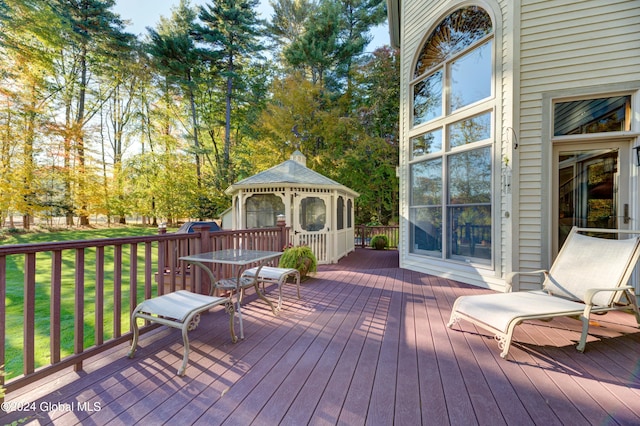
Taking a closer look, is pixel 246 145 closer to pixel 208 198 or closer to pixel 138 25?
pixel 208 198

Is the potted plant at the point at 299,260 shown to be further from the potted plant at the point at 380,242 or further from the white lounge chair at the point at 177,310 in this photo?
the potted plant at the point at 380,242

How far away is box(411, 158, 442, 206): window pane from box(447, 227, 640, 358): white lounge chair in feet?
7.57

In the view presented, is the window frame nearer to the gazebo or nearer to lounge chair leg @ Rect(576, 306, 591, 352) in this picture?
lounge chair leg @ Rect(576, 306, 591, 352)

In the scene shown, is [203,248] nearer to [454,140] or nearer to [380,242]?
[454,140]

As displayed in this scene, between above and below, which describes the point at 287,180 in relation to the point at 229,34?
below

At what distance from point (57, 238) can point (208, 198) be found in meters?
6.49

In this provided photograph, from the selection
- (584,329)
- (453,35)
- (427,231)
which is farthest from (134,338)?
(453,35)

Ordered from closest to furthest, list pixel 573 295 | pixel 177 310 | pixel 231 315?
pixel 177 310, pixel 231 315, pixel 573 295

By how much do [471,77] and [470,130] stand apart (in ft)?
3.07

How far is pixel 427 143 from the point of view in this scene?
5633mm

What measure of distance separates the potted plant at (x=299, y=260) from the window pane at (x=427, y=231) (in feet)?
7.45

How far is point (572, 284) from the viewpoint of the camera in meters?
2.92

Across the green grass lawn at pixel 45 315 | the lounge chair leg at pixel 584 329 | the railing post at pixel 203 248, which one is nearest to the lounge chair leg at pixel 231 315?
the railing post at pixel 203 248

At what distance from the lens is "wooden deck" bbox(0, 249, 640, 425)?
158cm
